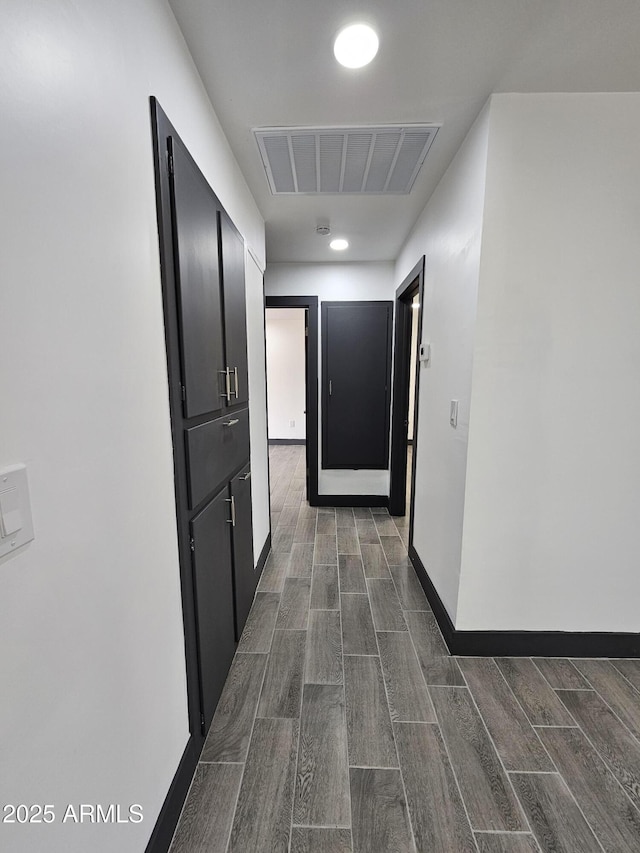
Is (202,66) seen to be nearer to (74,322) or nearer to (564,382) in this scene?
(74,322)

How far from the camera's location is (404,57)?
1240mm

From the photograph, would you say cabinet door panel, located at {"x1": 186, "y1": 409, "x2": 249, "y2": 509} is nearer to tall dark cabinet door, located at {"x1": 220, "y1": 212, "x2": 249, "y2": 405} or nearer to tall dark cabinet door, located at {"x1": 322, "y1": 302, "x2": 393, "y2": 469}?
tall dark cabinet door, located at {"x1": 220, "y1": 212, "x2": 249, "y2": 405}

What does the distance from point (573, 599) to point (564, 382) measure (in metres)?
1.07

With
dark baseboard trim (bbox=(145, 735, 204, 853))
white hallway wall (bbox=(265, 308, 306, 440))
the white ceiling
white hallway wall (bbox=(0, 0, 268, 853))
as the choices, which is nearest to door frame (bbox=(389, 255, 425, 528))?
the white ceiling

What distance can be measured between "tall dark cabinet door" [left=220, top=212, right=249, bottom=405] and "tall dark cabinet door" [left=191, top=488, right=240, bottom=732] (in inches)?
22.2

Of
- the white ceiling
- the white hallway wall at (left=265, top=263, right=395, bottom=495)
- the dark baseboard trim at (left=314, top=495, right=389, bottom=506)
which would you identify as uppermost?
the white ceiling

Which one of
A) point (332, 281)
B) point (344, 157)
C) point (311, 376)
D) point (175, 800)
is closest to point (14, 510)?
point (175, 800)

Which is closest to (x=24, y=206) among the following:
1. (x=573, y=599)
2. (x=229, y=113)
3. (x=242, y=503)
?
(x=229, y=113)

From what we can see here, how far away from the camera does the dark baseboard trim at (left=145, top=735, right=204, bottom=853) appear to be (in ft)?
3.14

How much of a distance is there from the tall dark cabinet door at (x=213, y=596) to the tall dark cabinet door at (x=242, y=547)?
89mm

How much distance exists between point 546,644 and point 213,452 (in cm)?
188

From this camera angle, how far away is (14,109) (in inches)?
20.6

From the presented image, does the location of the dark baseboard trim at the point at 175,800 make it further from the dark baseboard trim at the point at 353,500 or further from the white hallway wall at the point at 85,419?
the dark baseboard trim at the point at 353,500

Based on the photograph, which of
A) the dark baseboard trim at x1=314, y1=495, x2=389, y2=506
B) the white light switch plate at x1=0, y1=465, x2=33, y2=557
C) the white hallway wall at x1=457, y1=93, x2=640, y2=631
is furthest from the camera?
the dark baseboard trim at x1=314, y1=495, x2=389, y2=506
